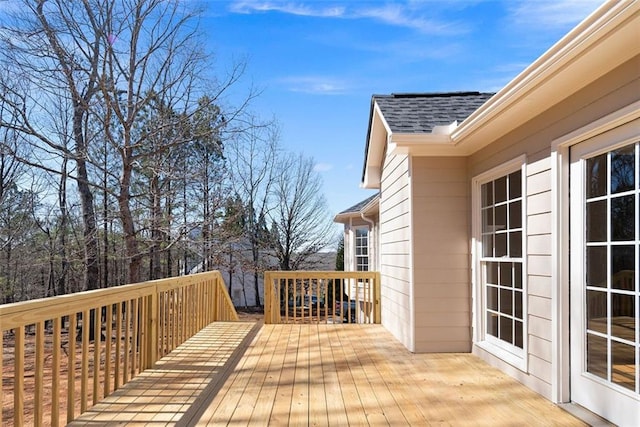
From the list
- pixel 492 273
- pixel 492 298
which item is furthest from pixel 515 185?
pixel 492 298

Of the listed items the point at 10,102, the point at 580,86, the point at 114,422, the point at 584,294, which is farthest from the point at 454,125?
the point at 10,102

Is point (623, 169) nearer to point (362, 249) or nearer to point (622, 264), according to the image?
point (622, 264)

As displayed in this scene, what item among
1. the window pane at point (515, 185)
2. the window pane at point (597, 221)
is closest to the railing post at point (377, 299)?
the window pane at point (515, 185)

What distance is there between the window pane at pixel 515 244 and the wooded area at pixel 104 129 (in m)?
6.95

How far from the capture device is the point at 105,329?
186 inches

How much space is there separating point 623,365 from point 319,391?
2079mm

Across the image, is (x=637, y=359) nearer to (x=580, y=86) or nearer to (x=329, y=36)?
(x=580, y=86)

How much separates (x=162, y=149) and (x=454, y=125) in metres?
6.72

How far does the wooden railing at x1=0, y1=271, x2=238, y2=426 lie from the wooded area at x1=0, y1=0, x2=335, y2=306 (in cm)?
317

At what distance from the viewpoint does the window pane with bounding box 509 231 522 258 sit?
392 centimetres

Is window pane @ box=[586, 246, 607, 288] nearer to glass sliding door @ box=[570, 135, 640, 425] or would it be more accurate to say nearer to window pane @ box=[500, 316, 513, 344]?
glass sliding door @ box=[570, 135, 640, 425]

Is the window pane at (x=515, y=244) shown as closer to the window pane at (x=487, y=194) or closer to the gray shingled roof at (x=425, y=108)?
the window pane at (x=487, y=194)

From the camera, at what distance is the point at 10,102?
8.23 m

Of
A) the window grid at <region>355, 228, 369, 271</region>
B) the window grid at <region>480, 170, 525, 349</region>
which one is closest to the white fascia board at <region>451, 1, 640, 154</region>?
the window grid at <region>480, 170, 525, 349</region>
